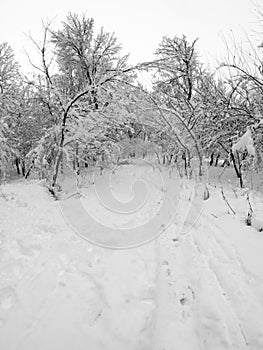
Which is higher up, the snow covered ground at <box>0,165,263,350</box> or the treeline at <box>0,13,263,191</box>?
the treeline at <box>0,13,263,191</box>

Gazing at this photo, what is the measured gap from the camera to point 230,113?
6.78 metres

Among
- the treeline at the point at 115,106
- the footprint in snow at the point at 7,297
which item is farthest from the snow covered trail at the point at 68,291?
the treeline at the point at 115,106

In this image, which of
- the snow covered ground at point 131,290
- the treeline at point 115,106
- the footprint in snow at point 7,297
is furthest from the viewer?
the treeline at point 115,106

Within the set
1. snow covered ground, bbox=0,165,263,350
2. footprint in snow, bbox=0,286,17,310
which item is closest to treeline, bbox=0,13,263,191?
snow covered ground, bbox=0,165,263,350

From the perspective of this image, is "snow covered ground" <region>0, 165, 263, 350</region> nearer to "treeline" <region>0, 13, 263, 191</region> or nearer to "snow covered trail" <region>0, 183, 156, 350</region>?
"snow covered trail" <region>0, 183, 156, 350</region>

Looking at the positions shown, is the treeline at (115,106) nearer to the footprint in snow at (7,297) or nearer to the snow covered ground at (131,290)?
the snow covered ground at (131,290)

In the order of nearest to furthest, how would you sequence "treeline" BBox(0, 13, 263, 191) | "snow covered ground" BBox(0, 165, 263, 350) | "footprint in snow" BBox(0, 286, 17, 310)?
"snow covered ground" BBox(0, 165, 263, 350)
"footprint in snow" BBox(0, 286, 17, 310)
"treeline" BBox(0, 13, 263, 191)

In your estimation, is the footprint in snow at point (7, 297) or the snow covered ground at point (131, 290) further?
the footprint in snow at point (7, 297)

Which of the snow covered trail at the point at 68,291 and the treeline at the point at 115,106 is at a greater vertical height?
the treeline at the point at 115,106

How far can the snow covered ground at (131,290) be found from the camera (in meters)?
2.51

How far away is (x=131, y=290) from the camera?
3.37 meters

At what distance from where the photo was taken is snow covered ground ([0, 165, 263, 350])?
2506 mm

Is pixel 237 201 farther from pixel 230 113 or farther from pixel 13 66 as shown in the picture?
pixel 13 66

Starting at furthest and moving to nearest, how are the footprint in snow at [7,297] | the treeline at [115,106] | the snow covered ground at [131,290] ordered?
1. the treeline at [115,106]
2. the footprint in snow at [7,297]
3. the snow covered ground at [131,290]
